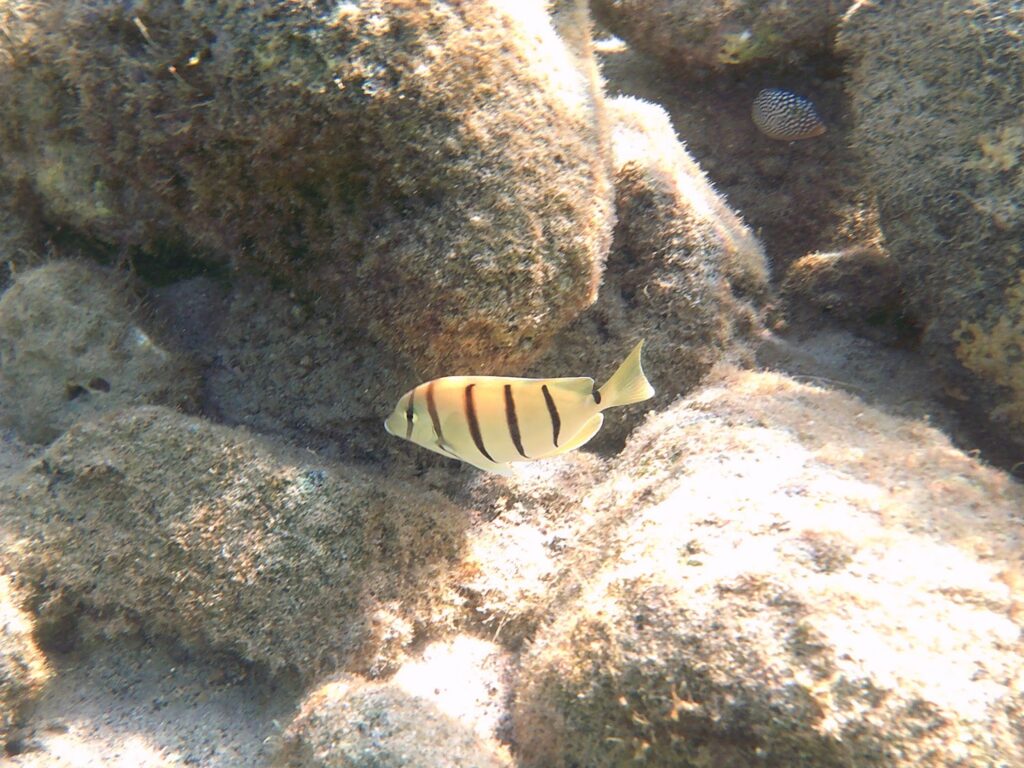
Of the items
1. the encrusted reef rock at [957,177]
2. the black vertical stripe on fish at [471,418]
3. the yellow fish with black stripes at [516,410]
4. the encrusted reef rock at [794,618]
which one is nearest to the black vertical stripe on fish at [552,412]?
the yellow fish with black stripes at [516,410]

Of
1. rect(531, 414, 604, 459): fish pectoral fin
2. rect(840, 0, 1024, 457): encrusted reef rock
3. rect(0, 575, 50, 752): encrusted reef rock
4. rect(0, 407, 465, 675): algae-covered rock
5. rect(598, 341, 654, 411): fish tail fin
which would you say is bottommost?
rect(0, 575, 50, 752): encrusted reef rock

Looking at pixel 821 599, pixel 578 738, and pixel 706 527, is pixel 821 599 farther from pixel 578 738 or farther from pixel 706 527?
pixel 578 738

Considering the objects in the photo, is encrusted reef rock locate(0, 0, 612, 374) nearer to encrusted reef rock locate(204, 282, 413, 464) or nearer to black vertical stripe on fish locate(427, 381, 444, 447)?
encrusted reef rock locate(204, 282, 413, 464)

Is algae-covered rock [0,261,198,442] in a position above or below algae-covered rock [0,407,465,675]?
above

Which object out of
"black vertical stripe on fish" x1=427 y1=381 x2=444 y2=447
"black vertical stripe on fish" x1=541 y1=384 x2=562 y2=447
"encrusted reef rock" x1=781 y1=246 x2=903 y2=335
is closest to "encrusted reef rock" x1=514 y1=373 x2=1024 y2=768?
"black vertical stripe on fish" x1=541 y1=384 x2=562 y2=447

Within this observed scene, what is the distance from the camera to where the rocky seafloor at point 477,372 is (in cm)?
183

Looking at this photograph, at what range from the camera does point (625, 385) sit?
77.9 inches

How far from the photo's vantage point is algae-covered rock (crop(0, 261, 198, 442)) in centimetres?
304

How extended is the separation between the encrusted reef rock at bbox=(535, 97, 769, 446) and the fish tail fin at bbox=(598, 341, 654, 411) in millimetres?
1170

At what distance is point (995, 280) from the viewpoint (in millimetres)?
2828

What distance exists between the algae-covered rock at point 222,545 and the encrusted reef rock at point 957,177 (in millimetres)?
2953

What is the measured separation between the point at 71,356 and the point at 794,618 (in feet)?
11.8

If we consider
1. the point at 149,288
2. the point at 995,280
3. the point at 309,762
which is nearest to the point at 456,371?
the point at 309,762

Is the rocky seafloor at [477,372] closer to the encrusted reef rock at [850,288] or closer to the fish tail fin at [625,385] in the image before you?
the encrusted reef rock at [850,288]
